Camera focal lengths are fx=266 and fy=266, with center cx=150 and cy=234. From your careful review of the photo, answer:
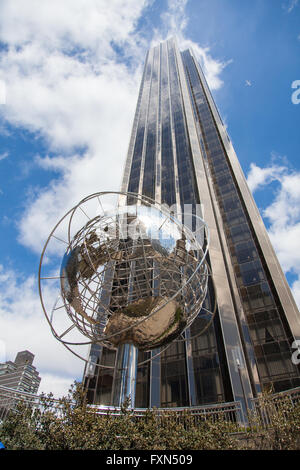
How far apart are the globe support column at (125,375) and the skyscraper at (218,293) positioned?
145 mm

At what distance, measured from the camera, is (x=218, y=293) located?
18.7 m

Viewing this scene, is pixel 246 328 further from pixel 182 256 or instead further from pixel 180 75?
pixel 180 75

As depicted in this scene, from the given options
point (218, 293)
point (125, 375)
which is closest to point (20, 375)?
point (218, 293)

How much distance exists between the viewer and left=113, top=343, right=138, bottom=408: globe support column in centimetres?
793

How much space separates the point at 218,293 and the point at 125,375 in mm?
11908

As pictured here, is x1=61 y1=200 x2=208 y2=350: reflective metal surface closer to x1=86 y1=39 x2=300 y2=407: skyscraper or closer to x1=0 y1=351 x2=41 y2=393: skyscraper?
x1=86 y1=39 x2=300 y2=407: skyscraper

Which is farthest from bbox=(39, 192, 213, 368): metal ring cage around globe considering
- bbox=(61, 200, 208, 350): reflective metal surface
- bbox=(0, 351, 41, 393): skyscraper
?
bbox=(0, 351, 41, 393): skyscraper

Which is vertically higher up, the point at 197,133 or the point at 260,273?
the point at 197,133

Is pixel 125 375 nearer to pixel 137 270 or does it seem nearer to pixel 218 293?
pixel 137 270

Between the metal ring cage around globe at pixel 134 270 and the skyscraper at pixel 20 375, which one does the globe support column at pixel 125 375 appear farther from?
the skyscraper at pixel 20 375

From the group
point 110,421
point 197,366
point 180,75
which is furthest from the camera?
point 180,75

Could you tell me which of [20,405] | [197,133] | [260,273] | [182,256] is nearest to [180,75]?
[197,133]

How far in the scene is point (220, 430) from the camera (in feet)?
19.6
